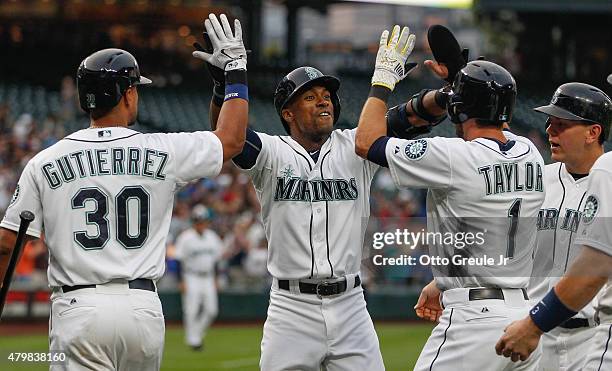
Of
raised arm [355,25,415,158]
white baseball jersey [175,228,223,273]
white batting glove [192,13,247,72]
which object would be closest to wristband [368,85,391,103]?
raised arm [355,25,415,158]

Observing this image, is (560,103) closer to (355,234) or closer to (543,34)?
(355,234)

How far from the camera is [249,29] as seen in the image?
931 inches

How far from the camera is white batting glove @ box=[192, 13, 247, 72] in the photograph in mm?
4789

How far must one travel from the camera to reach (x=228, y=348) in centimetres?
1344

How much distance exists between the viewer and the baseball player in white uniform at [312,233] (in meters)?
4.93

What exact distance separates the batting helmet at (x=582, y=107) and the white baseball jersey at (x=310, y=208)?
1005mm

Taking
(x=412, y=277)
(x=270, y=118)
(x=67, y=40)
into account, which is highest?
(x=67, y=40)

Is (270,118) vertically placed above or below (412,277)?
above

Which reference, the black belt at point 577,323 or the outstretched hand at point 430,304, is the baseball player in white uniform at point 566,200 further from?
the outstretched hand at point 430,304

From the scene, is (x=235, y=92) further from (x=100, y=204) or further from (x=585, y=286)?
(x=585, y=286)

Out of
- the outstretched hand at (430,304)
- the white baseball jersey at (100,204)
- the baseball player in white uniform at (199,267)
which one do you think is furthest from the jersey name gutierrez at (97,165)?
the baseball player in white uniform at (199,267)

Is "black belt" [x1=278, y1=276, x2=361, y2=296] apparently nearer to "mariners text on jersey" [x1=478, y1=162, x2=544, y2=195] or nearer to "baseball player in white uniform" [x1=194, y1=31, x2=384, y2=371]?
"baseball player in white uniform" [x1=194, y1=31, x2=384, y2=371]

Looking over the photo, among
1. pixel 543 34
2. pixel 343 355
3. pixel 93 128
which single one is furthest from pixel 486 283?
pixel 543 34

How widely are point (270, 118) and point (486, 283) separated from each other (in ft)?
59.0
